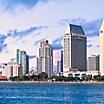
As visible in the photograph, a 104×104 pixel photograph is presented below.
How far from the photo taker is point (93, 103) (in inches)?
3184

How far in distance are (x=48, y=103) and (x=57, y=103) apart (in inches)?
61.8

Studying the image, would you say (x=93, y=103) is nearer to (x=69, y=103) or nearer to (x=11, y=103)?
(x=69, y=103)

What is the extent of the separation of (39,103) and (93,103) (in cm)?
935

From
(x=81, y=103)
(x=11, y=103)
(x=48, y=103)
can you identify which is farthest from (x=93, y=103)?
(x=11, y=103)

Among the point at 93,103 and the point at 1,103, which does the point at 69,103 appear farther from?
the point at 1,103

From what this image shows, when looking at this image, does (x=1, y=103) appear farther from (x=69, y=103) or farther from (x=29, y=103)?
(x=69, y=103)

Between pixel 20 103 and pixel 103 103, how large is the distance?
14121 mm

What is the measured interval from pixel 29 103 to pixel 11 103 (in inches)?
135

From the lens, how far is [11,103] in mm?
79438

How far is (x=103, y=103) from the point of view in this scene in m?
78.9

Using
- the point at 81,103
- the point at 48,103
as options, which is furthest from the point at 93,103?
the point at 48,103

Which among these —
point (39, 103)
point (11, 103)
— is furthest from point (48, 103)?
point (11, 103)

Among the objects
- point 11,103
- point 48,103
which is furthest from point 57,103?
point 11,103

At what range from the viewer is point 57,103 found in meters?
80.9
